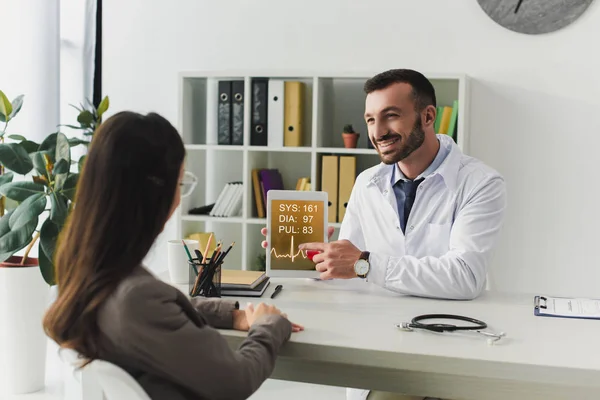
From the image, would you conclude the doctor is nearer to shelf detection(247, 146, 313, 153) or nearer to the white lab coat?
the white lab coat

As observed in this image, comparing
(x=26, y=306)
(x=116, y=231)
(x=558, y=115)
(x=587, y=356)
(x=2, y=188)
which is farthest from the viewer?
(x=558, y=115)

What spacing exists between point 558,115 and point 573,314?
1957mm

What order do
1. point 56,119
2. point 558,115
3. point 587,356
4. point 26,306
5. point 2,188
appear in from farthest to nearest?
point 56,119, point 558,115, point 26,306, point 2,188, point 587,356

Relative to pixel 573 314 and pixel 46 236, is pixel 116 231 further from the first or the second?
pixel 46 236

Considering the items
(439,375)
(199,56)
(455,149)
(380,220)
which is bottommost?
(439,375)

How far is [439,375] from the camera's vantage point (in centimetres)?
143

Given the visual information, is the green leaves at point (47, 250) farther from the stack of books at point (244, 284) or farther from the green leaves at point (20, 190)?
the stack of books at point (244, 284)

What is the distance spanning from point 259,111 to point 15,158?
46.9 inches

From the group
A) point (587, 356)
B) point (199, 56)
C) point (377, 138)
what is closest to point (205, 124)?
point (199, 56)

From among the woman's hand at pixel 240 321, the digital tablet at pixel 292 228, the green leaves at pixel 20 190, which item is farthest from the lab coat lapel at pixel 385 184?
the green leaves at pixel 20 190

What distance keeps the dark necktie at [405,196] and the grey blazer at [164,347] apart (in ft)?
3.80

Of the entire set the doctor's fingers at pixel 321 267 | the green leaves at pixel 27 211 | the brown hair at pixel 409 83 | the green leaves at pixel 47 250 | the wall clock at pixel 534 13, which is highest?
the wall clock at pixel 534 13

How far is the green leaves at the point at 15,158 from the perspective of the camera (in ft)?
8.90

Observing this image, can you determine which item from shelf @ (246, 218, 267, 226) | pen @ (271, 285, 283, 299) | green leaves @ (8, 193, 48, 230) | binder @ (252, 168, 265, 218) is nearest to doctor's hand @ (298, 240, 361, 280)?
pen @ (271, 285, 283, 299)
